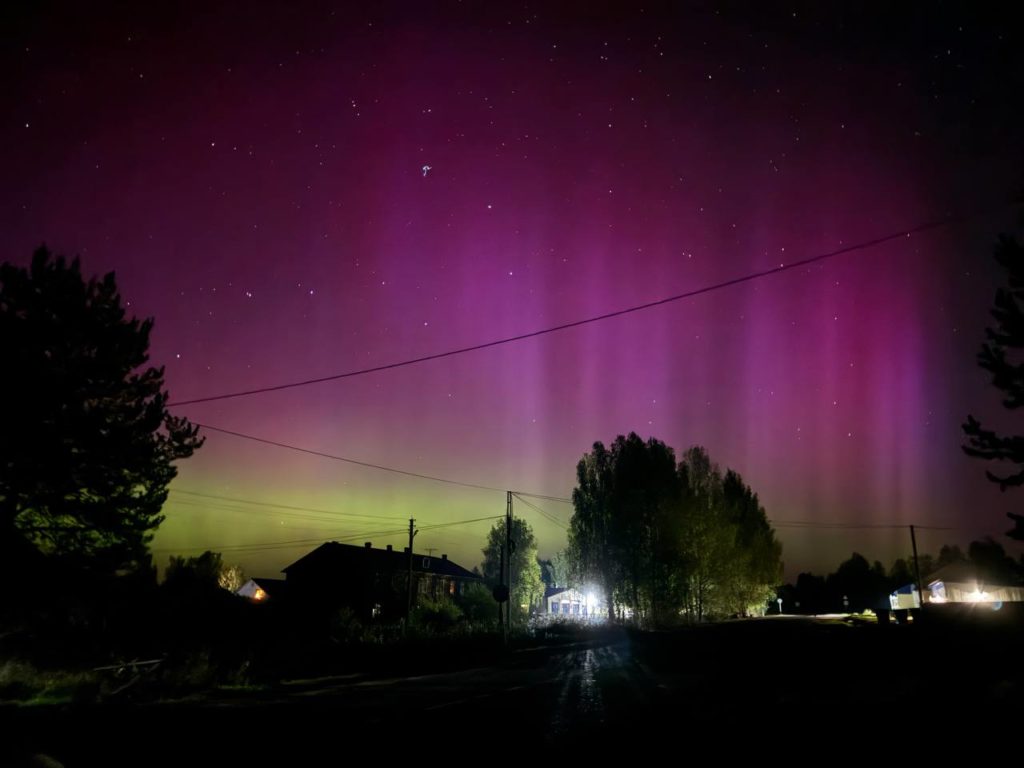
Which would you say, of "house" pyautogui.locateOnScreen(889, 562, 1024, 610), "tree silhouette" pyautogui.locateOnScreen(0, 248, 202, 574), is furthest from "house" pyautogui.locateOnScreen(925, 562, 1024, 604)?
"tree silhouette" pyautogui.locateOnScreen(0, 248, 202, 574)

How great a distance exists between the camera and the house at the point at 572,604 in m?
64.4

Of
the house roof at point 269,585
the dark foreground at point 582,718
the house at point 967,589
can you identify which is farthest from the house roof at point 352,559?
the house at point 967,589

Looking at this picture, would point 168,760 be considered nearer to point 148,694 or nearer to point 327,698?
point 327,698

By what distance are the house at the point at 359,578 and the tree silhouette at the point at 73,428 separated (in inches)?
1370

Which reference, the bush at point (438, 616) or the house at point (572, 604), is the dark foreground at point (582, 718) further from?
the house at point (572, 604)

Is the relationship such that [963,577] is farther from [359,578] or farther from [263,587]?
[263,587]

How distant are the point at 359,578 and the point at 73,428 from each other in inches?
1859

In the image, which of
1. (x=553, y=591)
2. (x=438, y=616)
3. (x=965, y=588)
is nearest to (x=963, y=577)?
(x=965, y=588)

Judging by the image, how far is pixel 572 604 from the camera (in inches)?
4520

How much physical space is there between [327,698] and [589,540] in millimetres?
49436

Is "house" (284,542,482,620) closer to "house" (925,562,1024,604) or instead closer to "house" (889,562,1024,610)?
"house" (889,562,1024,610)

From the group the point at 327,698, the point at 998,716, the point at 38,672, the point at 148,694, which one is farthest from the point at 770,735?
the point at 38,672

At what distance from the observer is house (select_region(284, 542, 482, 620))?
193 ft

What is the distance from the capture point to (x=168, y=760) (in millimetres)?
8211
